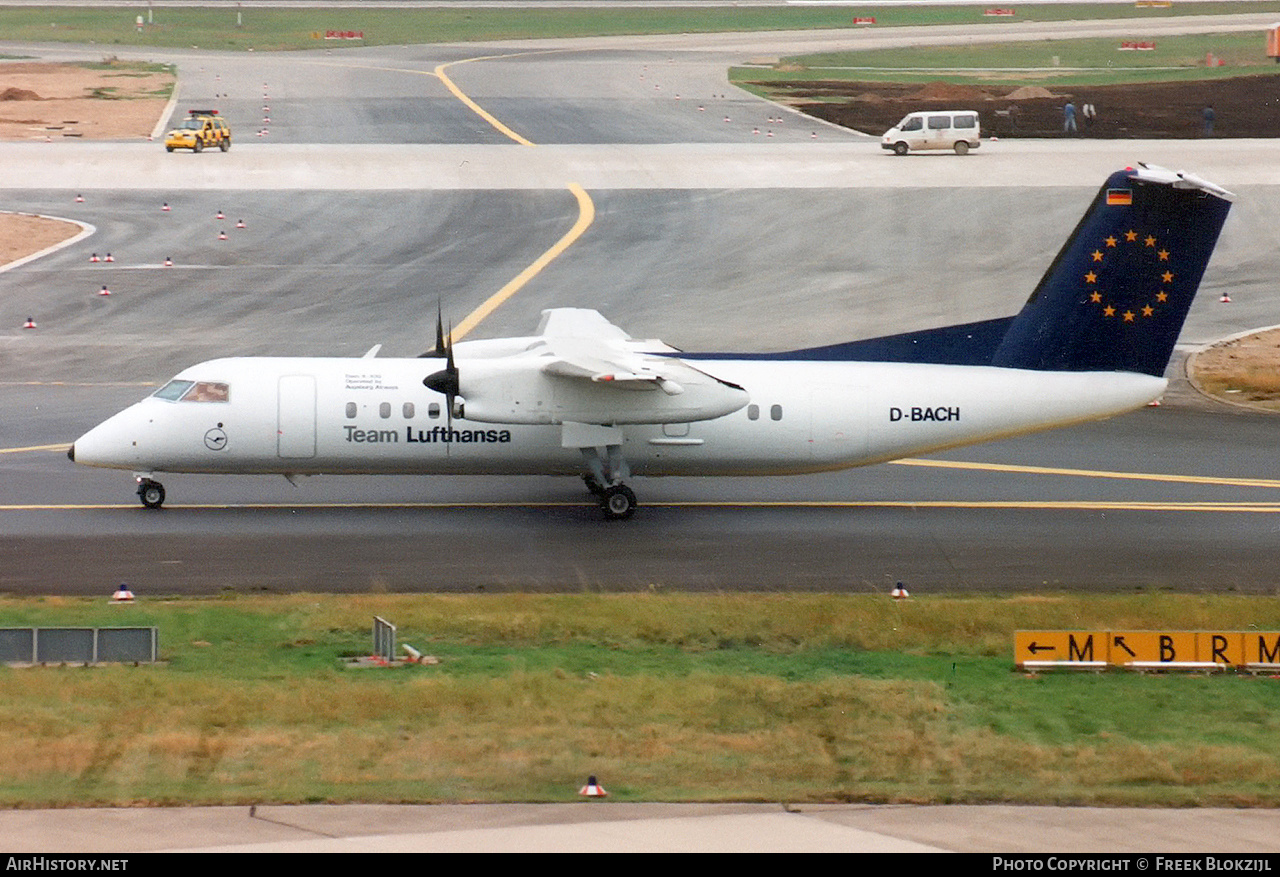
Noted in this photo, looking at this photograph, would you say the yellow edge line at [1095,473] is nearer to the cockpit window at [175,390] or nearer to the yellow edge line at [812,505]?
the yellow edge line at [812,505]

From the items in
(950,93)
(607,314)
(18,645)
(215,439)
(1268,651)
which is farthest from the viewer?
(950,93)

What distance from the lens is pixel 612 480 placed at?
95.3ft

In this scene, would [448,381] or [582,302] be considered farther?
[582,302]

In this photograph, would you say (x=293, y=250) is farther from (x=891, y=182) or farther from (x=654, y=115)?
(x=654, y=115)

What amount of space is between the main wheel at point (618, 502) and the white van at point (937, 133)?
44577 mm

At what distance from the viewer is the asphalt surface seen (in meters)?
15.2

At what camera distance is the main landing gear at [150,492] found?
2944cm

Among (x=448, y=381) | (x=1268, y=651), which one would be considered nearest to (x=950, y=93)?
(x=448, y=381)

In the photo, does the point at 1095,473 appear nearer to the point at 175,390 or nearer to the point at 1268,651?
the point at 1268,651

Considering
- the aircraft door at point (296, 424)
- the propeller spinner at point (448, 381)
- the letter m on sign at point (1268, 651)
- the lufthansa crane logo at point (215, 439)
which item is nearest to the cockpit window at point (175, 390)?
the lufthansa crane logo at point (215, 439)

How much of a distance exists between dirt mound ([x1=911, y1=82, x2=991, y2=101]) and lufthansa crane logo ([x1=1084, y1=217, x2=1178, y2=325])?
63.0m

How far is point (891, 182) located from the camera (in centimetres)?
6369

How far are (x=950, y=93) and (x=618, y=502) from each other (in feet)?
223

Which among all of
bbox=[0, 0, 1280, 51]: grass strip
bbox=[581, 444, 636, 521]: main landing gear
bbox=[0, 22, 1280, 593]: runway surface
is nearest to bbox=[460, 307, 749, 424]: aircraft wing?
bbox=[581, 444, 636, 521]: main landing gear
